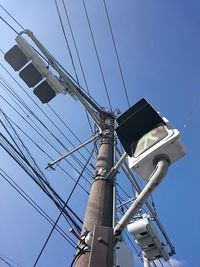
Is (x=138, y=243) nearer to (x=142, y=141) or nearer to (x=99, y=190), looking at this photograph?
(x=99, y=190)

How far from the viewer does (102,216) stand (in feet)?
10.7

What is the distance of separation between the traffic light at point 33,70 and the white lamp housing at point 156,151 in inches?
118

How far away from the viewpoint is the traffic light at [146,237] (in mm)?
4758

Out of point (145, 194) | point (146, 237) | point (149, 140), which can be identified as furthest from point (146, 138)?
point (146, 237)

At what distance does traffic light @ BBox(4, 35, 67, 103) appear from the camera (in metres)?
5.03

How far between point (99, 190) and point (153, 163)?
1.32m

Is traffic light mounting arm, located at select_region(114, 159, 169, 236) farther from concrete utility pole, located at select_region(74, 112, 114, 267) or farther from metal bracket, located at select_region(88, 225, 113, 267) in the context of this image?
concrete utility pole, located at select_region(74, 112, 114, 267)

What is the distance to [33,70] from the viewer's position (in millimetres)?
5152

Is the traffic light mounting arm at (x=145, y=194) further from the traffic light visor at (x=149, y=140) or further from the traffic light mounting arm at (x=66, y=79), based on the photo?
the traffic light mounting arm at (x=66, y=79)

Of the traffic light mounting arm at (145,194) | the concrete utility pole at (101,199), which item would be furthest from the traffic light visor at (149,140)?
the concrete utility pole at (101,199)

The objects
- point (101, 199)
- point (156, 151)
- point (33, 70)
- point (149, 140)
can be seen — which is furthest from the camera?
point (33, 70)

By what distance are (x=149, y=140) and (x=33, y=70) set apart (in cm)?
318

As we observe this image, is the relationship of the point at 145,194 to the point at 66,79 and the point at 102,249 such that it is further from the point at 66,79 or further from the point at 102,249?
the point at 66,79

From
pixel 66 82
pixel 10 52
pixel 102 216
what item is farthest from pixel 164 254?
pixel 10 52
